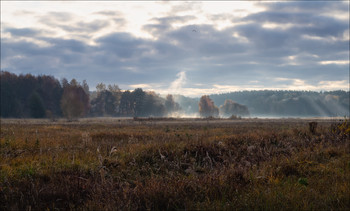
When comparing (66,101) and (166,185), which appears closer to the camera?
(166,185)

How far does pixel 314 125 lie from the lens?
55.3 feet

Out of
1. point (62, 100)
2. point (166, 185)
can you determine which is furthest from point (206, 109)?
point (166, 185)

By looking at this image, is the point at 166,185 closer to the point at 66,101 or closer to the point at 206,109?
the point at 66,101

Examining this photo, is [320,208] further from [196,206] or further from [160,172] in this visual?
[160,172]

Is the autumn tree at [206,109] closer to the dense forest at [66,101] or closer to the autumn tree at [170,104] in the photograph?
the dense forest at [66,101]

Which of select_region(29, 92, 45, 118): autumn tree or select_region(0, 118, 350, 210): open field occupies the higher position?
select_region(29, 92, 45, 118): autumn tree

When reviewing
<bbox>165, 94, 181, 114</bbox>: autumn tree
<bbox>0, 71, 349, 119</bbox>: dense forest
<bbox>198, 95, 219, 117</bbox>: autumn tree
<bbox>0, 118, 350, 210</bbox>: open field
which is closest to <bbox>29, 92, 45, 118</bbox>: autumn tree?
<bbox>0, 71, 349, 119</bbox>: dense forest

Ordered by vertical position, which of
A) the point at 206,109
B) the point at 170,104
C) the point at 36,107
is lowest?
the point at 36,107

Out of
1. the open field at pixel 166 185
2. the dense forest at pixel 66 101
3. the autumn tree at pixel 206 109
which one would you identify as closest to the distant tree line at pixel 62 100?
the dense forest at pixel 66 101

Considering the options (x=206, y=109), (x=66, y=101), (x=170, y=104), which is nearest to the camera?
(x=66, y=101)

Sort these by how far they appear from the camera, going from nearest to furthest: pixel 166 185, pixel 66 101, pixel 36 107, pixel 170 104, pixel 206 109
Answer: pixel 166 185
pixel 66 101
pixel 36 107
pixel 206 109
pixel 170 104

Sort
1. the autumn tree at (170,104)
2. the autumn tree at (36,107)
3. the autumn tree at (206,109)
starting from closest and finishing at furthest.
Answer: the autumn tree at (36,107) < the autumn tree at (206,109) < the autumn tree at (170,104)

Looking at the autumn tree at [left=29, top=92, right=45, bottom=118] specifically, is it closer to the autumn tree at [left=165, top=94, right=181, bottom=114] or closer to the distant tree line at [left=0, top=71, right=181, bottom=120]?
the distant tree line at [left=0, top=71, right=181, bottom=120]

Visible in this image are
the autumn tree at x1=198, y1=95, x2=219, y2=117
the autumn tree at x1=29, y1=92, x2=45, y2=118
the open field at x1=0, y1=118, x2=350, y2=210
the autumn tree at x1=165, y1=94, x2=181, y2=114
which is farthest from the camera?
the autumn tree at x1=165, y1=94, x2=181, y2=114
